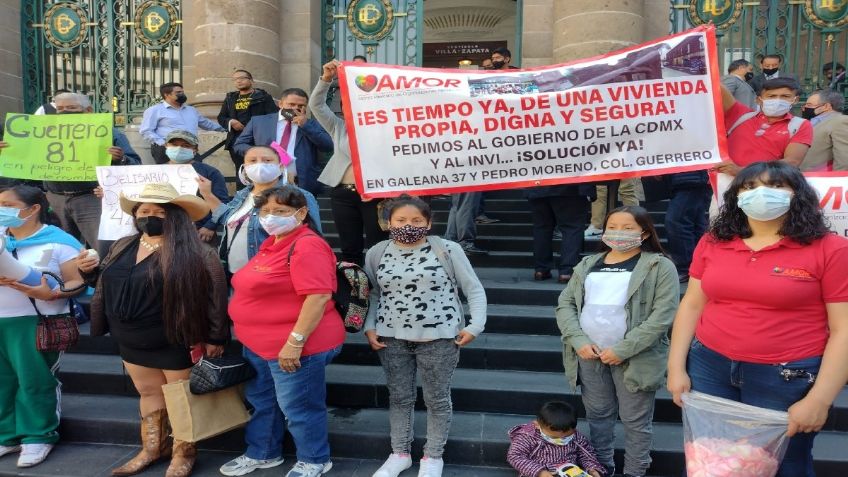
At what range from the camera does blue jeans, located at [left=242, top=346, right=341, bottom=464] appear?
11.0 feet

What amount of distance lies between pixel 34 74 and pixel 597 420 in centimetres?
1133

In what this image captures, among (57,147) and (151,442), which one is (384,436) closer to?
(151,442)

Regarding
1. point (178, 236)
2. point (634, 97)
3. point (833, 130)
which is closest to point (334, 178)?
point (178, 236)

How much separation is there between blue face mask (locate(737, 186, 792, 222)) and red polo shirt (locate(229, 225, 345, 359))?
209 cm

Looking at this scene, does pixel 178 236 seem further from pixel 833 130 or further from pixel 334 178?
pixel 833 130

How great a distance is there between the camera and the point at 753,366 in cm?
245

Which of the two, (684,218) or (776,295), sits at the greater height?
(684,218)

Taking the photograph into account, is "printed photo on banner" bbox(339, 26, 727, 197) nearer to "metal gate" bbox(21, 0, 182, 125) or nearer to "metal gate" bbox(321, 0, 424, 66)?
"metal gate" bbox(321, 0, 424, 66)

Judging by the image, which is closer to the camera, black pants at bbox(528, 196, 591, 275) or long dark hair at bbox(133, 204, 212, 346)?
long dark hair at bbox(133, 204, 212, 346)

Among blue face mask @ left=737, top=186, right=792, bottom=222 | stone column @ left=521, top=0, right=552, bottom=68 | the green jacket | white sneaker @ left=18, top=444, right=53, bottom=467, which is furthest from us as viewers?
stone column @ left=521, top=0, right=552, bottom=68

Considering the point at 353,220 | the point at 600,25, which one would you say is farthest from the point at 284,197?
the point at 600,25

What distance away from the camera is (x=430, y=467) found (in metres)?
3.48

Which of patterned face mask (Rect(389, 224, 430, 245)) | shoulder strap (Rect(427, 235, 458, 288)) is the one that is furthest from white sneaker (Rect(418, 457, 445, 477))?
patterned face mask (Rect(389, 224, 430, 245))

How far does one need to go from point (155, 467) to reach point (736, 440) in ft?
10.7
